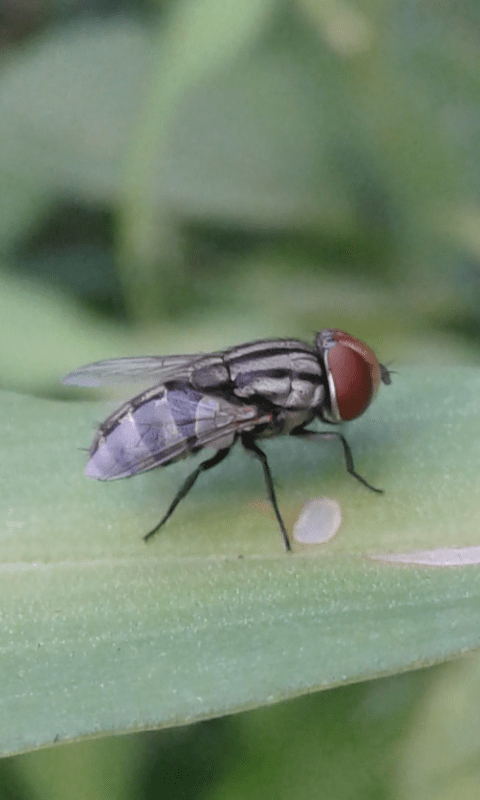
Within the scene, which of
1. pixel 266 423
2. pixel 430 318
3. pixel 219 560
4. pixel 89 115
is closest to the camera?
pixel 219 560

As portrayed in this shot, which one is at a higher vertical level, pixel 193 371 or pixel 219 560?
pixel 193 371

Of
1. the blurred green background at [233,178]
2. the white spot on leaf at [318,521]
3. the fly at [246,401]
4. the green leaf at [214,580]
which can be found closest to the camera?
the green leaf at [214,580]

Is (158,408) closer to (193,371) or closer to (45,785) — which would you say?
(193,371)

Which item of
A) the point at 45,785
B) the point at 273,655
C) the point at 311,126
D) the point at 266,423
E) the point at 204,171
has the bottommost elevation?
the point at 45,785

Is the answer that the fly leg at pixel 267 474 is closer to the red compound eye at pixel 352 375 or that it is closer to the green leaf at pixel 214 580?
the green leaf at pixel 214 580

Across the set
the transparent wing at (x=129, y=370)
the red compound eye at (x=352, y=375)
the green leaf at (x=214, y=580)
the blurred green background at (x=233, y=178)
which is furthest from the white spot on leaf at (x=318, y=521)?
the blurred green background at (x=233, y=178)

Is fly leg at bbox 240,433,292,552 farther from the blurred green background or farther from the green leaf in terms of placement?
the blurred green background

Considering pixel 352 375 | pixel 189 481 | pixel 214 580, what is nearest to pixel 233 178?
pixel 352 375

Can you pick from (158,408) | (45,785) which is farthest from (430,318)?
(45,785)
